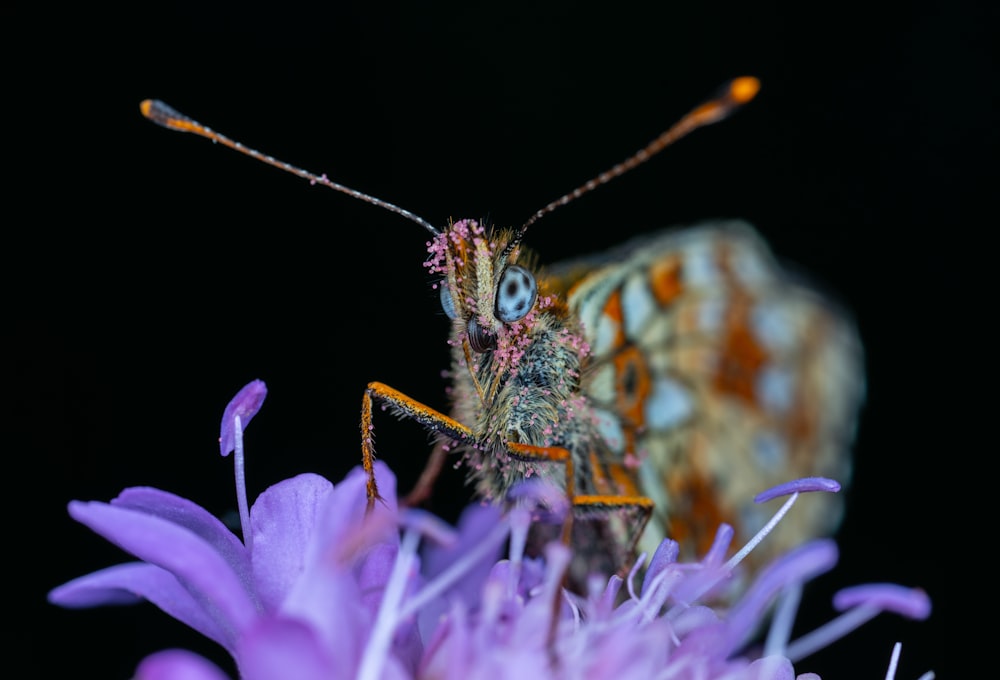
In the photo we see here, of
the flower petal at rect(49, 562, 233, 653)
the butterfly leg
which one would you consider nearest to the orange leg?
the butterfly leg

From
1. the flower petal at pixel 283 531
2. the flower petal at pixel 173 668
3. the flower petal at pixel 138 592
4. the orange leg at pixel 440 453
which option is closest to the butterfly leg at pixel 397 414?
the orange leg at pixel 440 453

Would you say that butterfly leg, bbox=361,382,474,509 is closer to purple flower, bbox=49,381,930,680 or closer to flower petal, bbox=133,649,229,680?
purple flower, bbox=49,381,930,680

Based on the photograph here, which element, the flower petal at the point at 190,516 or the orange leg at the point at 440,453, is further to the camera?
the orange leg at the point at 440,453

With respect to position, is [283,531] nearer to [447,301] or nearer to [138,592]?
[138,592]

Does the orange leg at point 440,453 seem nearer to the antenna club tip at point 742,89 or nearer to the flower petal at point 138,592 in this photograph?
the flower petal at point 138,592

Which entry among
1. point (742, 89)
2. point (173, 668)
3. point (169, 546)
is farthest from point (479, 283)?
point (173, 668)

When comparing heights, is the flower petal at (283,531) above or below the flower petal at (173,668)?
above
